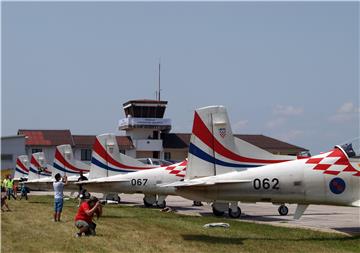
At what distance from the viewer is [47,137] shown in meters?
82.2

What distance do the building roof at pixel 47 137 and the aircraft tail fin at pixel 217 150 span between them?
63.8 metres

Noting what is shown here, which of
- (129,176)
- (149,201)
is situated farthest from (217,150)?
(149,201)

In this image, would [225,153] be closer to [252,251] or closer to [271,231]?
[271,231]

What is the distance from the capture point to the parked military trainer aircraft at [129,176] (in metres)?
24.8

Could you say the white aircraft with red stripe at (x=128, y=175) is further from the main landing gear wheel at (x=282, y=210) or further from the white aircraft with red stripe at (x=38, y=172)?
the white aircraft with red stripe at (x=38, y=172)

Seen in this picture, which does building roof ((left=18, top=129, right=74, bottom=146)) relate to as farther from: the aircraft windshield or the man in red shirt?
the aircraft windshield

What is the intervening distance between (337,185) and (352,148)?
901mm

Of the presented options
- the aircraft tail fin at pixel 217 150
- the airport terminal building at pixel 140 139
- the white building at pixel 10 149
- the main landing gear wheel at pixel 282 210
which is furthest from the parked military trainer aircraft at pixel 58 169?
the airport terminal building at pixel 140 139

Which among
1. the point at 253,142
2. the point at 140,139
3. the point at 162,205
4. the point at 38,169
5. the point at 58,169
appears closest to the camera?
the point at 162,205

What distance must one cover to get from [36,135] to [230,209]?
66006 mm

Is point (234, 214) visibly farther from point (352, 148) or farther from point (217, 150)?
point (352, 148)

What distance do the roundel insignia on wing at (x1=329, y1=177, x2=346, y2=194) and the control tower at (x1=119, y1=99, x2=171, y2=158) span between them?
217ft

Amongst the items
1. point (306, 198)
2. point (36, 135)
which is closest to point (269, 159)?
point (306, 198)

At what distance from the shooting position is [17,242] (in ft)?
43.9
